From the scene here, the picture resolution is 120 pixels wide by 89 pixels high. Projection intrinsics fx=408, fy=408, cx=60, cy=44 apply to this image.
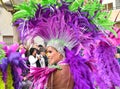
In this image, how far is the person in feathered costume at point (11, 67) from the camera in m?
5.09

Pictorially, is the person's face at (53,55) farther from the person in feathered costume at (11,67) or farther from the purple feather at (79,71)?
the person in feathered costume at (11,67)

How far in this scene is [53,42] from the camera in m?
4.57

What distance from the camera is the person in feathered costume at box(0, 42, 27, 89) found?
5.09 meters

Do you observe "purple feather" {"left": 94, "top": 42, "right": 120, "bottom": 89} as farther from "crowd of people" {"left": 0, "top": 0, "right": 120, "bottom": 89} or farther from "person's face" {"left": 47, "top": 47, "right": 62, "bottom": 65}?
"person's face" {"left": 47, "top": 47, "right": 62, "bottom": 65}

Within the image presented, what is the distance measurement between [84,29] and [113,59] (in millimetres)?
1512

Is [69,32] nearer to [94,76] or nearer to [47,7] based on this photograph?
[47,7]

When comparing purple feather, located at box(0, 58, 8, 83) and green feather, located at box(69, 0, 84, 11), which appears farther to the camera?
purple feather, located at box(0, 58, 8, 83)

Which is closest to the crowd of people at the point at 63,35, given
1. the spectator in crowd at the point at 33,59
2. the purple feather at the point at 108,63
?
the purple feather at the point at 108,63

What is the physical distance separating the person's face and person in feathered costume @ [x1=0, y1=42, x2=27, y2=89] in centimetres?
80

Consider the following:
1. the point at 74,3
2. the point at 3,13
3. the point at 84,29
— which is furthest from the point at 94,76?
the point at 3,13

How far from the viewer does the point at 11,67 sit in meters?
5.32

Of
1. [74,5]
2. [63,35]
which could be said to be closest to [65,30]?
[63,35]

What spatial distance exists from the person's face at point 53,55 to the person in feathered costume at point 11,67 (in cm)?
80

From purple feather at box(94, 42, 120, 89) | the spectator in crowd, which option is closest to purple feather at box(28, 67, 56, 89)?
purple feather at box(94, 42, 120, 89)
